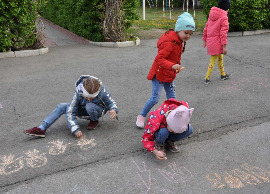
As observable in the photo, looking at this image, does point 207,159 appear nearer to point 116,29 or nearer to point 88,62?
point 88,62

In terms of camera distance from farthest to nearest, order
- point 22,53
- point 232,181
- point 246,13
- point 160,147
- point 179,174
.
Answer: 1. point 246,13
2. point 22,53
3. point 160,147
4. point 179,174
5. point 232,181

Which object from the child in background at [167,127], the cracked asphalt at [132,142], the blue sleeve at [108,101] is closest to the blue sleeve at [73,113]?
the cracked asphalt at [132,142]

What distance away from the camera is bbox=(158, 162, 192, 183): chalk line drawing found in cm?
276

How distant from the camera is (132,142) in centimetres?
346

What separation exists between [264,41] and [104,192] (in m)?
Answer: 8.86

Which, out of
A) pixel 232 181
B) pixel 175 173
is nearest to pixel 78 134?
pixel 175 173

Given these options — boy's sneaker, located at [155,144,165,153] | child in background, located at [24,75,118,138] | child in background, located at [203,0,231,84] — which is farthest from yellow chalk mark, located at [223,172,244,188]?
child in background, located at [203,0,231,84]

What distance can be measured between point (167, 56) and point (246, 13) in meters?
8.17

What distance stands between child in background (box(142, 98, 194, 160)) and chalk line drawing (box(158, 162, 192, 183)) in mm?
138

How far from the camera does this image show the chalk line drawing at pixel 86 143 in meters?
3.34

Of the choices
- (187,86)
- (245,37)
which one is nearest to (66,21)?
(245,37)

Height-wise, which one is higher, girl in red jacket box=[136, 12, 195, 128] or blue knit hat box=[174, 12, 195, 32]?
blue knit hat box=[174, 12, 195, 32]

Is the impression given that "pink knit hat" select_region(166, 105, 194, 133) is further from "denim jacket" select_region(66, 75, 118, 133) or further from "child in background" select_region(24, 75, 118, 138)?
"denim jacket" select_region(66, 75, 118, 133)

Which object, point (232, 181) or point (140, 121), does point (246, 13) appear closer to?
point (140, 121)
